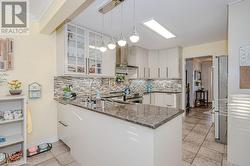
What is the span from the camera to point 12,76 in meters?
2.44

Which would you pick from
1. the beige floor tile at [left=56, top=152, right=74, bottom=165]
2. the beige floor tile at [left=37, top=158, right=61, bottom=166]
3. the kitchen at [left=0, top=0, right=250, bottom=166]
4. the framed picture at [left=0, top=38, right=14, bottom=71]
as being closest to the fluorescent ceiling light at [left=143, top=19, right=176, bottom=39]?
the kitchen at [left=0, top=0, right=250, bottom=166]

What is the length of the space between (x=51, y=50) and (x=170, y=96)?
3835mm

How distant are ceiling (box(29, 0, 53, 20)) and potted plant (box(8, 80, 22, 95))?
129cm

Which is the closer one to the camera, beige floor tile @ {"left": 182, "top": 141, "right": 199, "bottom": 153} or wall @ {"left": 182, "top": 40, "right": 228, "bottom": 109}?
beige floor tile @ {"left": 182, "top": 141, "right": 199, "bottom": 153}

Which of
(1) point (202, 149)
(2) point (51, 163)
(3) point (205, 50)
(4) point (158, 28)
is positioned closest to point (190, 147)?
(1) point (202, 149)

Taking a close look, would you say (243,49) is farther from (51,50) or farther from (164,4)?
(51,50)

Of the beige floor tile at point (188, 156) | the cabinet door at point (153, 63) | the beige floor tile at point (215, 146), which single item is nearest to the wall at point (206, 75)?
the cabinet door at point (153, 63)

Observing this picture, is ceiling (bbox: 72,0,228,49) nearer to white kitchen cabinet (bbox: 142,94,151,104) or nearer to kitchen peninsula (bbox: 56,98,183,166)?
kitchen peninsula (bbox: 56,98,183,166)

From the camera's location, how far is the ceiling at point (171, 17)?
2.20 meters

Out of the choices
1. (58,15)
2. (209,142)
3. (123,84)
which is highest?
(58,15)

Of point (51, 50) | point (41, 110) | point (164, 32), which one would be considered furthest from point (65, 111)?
point (164, 32)

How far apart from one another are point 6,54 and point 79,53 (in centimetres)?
124

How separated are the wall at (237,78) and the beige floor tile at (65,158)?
2.59m

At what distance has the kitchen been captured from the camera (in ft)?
4.82
